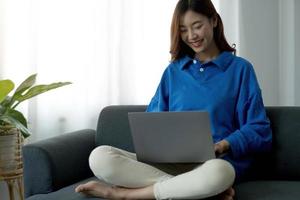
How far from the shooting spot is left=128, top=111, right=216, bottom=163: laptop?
118cm

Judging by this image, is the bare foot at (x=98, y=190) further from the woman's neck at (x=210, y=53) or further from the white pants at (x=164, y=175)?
the woman's neck at (x=210, y=53)

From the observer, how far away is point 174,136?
1212 millimetres

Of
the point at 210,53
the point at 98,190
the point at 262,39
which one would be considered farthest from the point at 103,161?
the point at 262,39

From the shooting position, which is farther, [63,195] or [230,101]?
[230,101]

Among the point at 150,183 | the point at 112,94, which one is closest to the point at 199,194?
the point at 150,183

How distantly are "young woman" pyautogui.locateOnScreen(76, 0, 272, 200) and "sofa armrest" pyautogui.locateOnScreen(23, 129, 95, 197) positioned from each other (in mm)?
203

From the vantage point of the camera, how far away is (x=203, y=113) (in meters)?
1.15

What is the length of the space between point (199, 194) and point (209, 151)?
14 centimetres

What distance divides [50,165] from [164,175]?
42cm

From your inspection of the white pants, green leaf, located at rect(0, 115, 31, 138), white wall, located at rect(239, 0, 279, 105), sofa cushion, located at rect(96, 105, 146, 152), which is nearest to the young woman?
the white pants

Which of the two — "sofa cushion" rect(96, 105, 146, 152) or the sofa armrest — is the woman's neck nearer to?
"sofa cushion" rect(96, 105, 146, 152)

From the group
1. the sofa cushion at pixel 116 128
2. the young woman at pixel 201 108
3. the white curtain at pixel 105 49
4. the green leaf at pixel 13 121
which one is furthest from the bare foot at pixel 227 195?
the white curtain at pixel 105 49

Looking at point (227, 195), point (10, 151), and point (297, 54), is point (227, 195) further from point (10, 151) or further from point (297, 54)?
point (297, 54)

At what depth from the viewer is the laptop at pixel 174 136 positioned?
46.4 inches
